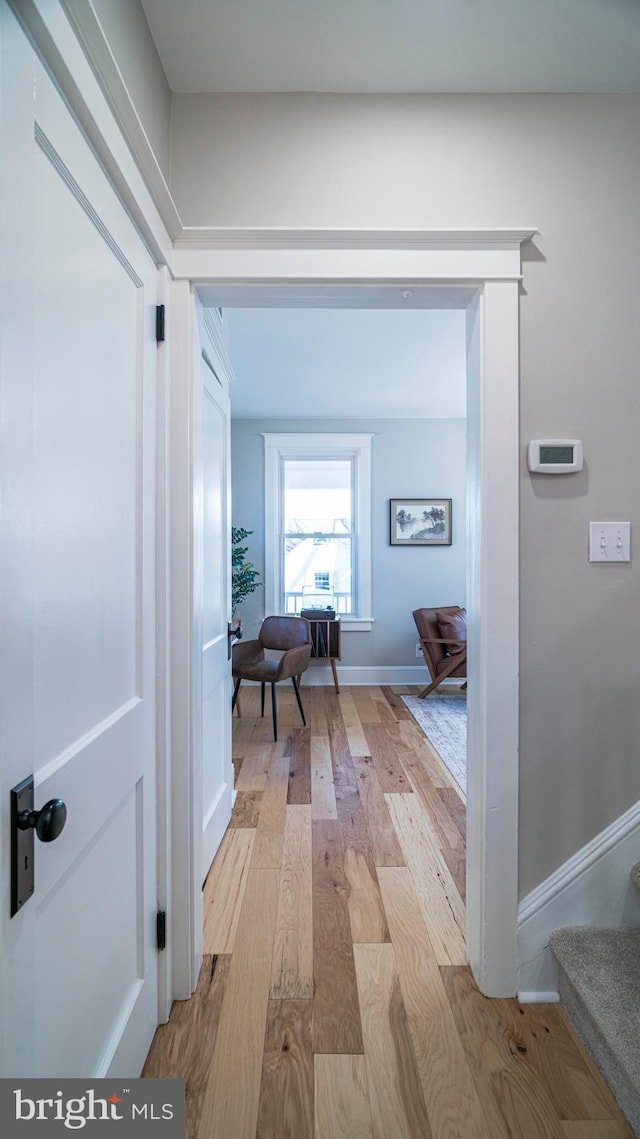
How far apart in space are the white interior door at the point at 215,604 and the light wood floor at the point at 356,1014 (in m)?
0.22

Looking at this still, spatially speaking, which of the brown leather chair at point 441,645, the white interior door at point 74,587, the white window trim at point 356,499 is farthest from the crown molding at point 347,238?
the white window trim at point 356,499

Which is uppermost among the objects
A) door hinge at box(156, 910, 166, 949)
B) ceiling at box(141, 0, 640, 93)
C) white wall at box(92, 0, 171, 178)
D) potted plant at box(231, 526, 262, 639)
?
ceiling at box(141, 0, 640, 93)

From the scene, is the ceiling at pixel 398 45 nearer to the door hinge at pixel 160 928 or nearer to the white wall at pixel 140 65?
the white wall at pixel 140 65

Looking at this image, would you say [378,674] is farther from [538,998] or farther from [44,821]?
[44,821]

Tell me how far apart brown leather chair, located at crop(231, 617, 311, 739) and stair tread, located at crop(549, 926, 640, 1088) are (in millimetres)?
2412

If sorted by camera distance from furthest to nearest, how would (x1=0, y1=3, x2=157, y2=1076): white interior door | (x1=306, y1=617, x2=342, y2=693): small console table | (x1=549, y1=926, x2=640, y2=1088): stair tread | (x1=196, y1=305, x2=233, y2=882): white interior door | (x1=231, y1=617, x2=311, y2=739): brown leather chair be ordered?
(x1=306, y1=617, x2=342, y2=693): small console table < (x1=231, y1=617, x2=311, y2=739): brown leather chair < (x1=196, y1=305, x2=233, y2=882): white interior door < (x1=549, y1=926, x2=640, y2=1088): stair tread < (x1=0, y1=3, x2=157, y2=1076): white interior door

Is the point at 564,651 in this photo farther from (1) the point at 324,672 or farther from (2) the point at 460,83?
(1) the point at 324,672

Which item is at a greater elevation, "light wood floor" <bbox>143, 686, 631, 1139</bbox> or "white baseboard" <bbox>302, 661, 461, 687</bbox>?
"white baseboard" <bbox>302, 661, 461, 687</bbox>

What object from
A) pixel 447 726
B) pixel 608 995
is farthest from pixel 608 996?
pixel 447 726

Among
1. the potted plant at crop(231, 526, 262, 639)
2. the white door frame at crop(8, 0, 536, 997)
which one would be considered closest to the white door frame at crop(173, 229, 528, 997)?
the white door frame at crop(8, 0, 536, 997)

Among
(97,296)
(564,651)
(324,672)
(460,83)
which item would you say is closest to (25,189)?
(97,296)

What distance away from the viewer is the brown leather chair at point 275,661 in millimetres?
3762

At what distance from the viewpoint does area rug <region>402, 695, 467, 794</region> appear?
324cm

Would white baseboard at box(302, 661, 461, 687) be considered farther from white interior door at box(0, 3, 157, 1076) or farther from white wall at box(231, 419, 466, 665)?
white interior door at box(0, 3, 157, 1076)
